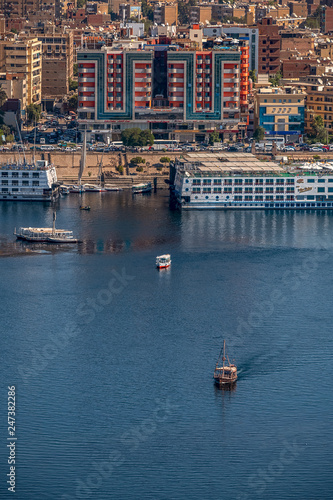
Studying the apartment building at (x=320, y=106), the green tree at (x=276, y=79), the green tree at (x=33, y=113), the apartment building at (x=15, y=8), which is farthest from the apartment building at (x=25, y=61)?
the apartment building at (x=15, y=8)

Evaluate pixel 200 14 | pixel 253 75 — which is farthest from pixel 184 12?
pixel 253 75

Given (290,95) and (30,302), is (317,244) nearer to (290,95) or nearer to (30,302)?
(30,302)

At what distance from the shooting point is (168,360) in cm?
4922

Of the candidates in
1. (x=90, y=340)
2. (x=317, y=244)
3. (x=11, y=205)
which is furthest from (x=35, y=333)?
(x=11, y=205)

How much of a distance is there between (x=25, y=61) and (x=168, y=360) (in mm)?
52292

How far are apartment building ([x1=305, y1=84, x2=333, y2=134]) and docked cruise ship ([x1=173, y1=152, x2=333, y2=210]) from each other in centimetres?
1485

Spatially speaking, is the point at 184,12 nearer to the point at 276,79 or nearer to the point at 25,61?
the point at 276,79

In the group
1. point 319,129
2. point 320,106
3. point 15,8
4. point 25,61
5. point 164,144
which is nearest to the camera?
point 164,144

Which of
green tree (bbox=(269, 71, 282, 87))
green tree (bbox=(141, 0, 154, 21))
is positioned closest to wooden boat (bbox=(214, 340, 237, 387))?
green tree (bbox=(269, 71, 282, 87))

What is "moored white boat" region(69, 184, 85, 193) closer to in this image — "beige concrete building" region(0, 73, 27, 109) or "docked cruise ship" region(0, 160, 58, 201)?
"docked cruise ship" region(0, 160, 58, 201)

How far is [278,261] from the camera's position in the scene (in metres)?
63.0

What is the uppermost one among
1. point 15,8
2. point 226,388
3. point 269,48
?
point 15,8

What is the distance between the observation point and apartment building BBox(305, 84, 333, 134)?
92.5 metres

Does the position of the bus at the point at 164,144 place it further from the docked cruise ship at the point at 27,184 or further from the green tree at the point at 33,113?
the docked cruise ship at the point at 27,184
